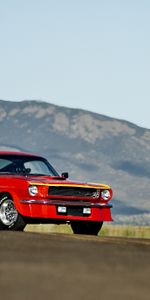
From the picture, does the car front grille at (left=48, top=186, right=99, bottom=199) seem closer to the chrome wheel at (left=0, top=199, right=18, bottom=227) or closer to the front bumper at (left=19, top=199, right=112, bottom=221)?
the front bumper at (left=19, top=199, right=112, bottom=221)

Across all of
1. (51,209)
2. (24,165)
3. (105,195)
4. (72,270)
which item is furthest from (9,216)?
(72,270)

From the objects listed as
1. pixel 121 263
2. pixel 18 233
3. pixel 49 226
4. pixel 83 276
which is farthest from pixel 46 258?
pixel 49 226

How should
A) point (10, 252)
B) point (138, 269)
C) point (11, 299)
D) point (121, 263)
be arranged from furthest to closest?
point (10, 252) < point (121, 263) < point (138, 269) < point (11, 299)

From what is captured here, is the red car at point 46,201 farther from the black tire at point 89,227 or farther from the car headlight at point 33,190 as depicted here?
the black tire at point 89,227

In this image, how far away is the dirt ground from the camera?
7.38m

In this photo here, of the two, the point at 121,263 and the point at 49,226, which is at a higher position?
the point at 121,263

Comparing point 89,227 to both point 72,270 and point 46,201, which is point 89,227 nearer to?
point 46,201

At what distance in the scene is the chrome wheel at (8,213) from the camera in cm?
1789

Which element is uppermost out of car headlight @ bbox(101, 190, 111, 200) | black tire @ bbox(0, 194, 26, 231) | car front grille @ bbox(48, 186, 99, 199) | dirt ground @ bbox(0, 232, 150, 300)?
dirt ground @ bbox(0, 232, 150, 300)

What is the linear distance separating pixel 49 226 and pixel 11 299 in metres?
17.3

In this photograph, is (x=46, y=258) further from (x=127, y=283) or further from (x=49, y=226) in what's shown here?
(x=49, y=226)

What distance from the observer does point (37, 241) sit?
13336mm

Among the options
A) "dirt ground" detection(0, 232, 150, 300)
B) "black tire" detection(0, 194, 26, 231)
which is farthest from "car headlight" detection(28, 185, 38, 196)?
"dirt ground" detection(0, 232, 150, 300)

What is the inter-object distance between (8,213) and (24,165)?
175 centimetres
